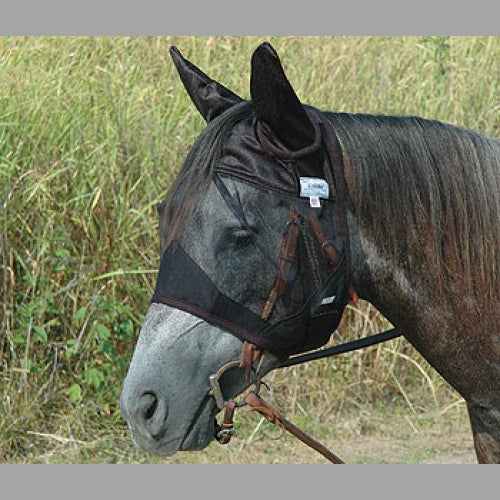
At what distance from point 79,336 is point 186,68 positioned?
8.81 feet

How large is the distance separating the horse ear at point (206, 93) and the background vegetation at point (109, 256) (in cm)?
249

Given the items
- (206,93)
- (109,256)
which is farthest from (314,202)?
(109,256)

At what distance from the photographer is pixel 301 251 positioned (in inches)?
91.5

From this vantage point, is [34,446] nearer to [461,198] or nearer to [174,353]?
[174,353]

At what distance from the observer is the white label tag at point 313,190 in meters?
2.32

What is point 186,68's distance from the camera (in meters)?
2.68

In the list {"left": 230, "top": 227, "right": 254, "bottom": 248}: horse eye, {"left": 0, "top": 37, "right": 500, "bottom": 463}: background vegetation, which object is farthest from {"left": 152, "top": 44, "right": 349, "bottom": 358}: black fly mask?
{"left": 0, "top": 37, "right": 500, "bottom": 463}: background vegetation

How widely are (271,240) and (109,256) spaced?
3132 mm

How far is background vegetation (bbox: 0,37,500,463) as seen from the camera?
505 cm

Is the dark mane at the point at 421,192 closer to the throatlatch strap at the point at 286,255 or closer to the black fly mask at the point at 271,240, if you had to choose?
the black fly mask at the point at 271,240

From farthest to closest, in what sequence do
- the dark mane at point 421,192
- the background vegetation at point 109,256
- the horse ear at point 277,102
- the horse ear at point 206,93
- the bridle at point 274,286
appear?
the background vegetation at point 109,256 < the horse ear at point 206,93 < the dark mane at point 421,192 < the bridle at point 274,286 < the horse ear at point 277,102

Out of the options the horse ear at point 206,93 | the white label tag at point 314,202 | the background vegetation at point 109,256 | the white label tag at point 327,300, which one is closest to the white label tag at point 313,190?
the white label tag at point 314,202

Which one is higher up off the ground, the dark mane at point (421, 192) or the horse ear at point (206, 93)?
the horse ear at point (206, 93)

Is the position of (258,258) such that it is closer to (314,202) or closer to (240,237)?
(240,237)
